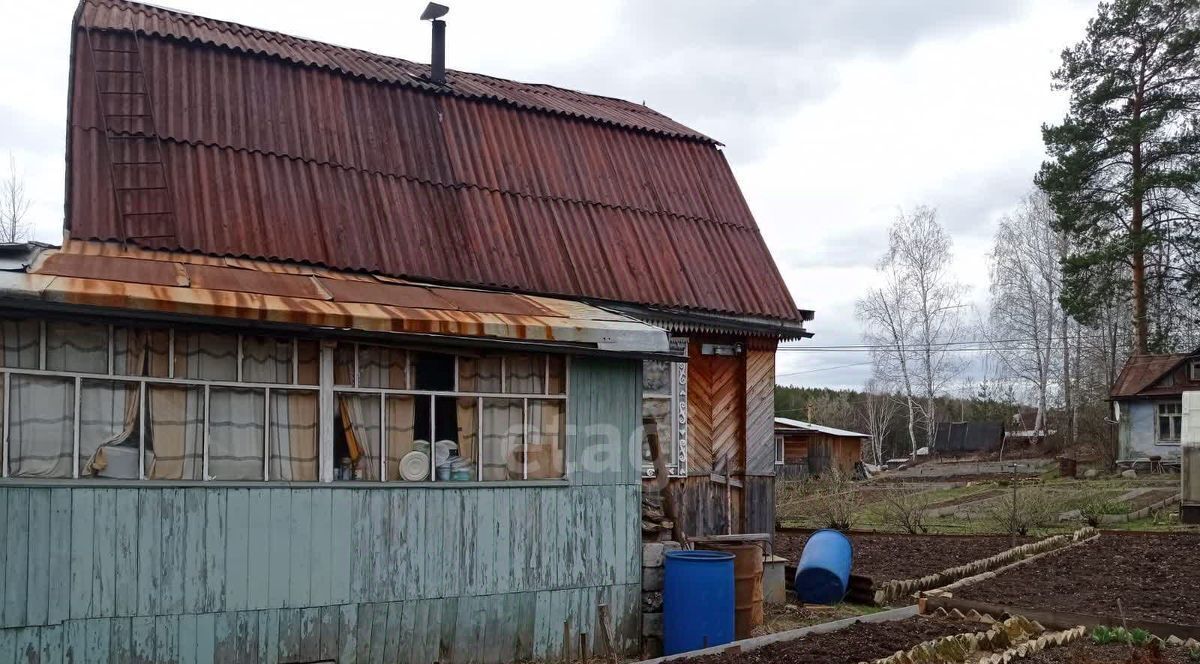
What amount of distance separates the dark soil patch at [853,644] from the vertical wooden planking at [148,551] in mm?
3999

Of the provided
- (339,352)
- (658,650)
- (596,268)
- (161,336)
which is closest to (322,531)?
(339,352)

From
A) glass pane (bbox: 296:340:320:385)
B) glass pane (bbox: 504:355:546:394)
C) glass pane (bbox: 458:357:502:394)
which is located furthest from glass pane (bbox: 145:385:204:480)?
glass pane (bbox: 504:355:546:394)

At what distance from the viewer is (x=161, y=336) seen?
7516 millimetres

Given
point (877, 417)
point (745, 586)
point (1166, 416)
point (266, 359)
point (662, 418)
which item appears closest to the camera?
point (266, 359)

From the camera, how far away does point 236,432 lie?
7785mm

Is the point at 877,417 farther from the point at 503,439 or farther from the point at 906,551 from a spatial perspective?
the point at 503,439

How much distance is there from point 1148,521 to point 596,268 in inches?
580

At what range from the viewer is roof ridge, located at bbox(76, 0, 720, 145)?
440 inches

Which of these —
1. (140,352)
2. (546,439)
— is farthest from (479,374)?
(140,352)

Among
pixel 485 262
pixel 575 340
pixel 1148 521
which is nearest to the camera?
pixel 575 340

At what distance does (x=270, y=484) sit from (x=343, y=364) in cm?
110

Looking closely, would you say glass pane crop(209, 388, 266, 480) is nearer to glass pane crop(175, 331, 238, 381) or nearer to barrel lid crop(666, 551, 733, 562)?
glass pane crop(175, 331, 238, 381)

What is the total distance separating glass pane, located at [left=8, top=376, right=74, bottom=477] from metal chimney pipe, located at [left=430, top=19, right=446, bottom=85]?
6804 millimetres

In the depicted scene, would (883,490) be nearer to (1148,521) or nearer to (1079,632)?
(1148,521)
